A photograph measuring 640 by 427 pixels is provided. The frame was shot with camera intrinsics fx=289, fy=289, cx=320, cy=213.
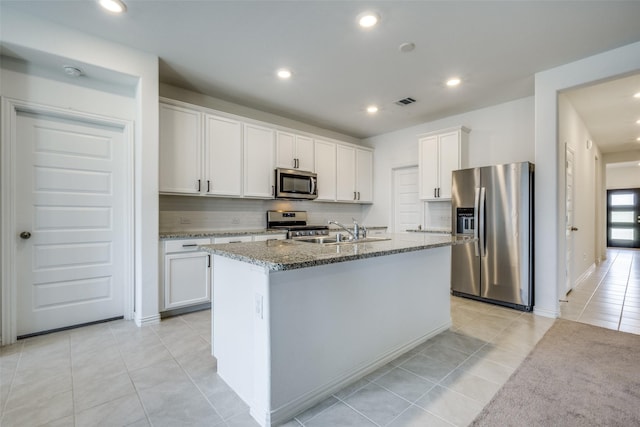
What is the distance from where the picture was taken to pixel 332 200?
16.8ft

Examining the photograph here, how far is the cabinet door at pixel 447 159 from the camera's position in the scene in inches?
170

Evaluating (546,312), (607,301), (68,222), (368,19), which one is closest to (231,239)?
(68,222)

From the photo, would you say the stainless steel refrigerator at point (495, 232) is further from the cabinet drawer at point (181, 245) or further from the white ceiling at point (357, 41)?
the cabinet drawer at point (181, 245)

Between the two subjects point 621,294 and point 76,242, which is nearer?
point 76,242

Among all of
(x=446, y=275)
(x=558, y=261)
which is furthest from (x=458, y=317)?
(x=558, y=261)

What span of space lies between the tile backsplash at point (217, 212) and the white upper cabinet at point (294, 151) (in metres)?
0.65

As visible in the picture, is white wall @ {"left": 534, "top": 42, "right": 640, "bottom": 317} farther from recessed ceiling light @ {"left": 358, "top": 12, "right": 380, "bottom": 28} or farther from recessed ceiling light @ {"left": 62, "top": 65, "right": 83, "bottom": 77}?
recessed ceiling light @ {"left": 62, "top": 65, "right": 83, "bottom": 77}

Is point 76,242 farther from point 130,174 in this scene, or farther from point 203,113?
point 203,113

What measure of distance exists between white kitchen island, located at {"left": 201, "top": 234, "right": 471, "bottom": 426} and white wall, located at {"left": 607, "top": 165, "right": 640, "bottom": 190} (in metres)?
11.0

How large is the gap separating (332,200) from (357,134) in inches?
64.0

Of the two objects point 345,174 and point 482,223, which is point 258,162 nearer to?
point 345,174

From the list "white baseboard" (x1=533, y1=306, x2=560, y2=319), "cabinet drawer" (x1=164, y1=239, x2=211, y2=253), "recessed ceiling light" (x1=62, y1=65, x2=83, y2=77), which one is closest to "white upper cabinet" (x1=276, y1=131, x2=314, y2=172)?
"cabinet drawer" (x1=164, y1=239, x2=211, y2=253)

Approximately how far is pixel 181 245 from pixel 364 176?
11.8 ft

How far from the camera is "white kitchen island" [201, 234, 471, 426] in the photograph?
1521 mm
